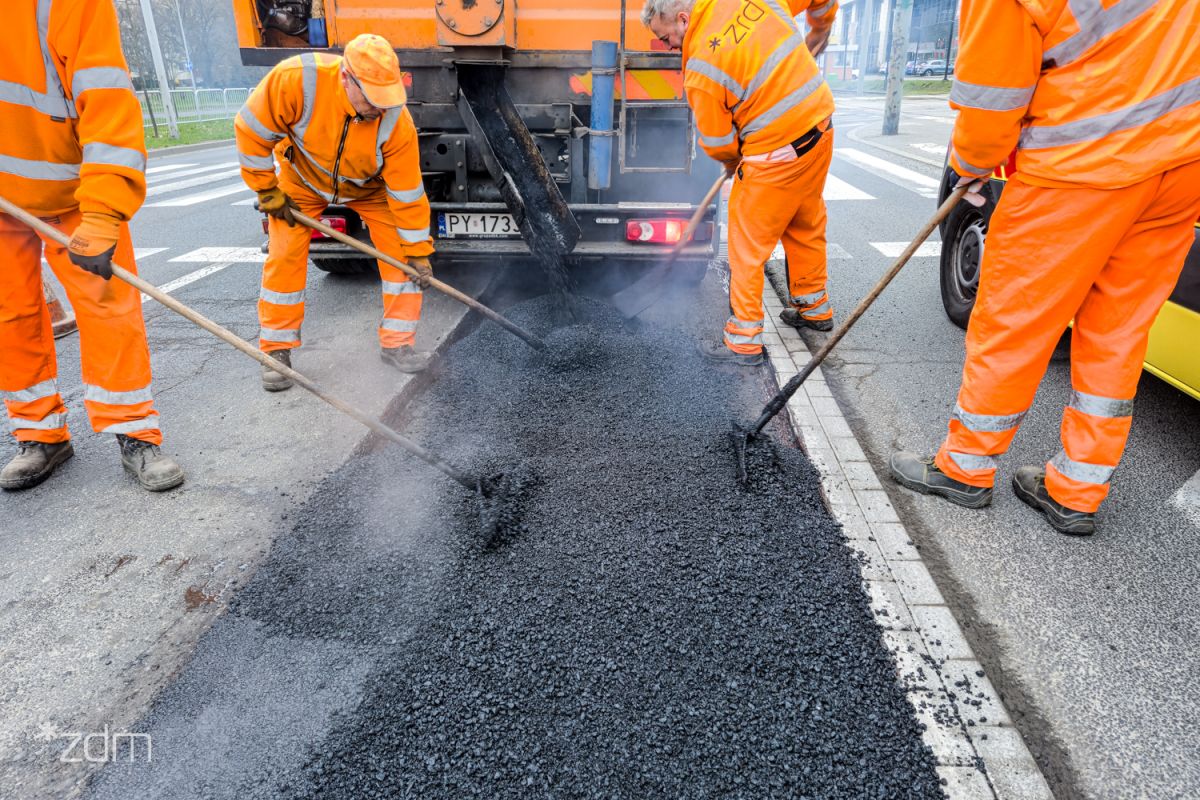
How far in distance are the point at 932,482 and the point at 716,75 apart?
6.88 ft

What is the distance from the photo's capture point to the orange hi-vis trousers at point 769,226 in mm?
3803

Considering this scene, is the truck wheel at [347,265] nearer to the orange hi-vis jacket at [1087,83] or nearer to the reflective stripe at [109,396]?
the reflective stripe at [109,396]

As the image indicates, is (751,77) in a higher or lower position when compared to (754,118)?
higher

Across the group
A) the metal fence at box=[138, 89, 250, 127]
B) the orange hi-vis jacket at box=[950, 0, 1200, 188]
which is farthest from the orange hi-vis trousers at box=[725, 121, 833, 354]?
the metal fence at box=[138, 89, 250, 127]

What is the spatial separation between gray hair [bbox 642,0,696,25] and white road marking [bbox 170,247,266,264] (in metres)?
Result: 4.32

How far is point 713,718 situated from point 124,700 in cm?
159

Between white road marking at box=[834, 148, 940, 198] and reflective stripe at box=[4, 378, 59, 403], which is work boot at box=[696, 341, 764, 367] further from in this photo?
white road marking at box=[834, 148, 940, 198]

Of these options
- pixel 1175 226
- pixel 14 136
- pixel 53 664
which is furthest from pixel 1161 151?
pixel 14 136

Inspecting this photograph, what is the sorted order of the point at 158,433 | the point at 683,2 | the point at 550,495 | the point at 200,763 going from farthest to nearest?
1. the point at 683,2
2. the point at 158,433
3. the point at 550,495
4. the point at 200,763

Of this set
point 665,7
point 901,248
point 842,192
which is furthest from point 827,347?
point 842,192

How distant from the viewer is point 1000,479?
3039 mm

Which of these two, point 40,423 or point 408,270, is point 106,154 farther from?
point 408,270

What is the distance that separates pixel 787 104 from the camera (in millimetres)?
3596

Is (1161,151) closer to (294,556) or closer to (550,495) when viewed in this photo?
(550,495)
